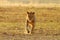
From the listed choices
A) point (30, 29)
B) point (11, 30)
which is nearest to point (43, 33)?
point (30, 29)

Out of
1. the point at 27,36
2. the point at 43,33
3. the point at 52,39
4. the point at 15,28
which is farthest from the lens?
the point at 15,28

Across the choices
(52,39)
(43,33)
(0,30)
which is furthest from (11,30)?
(52,39)

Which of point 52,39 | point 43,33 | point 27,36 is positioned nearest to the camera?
point 52,39

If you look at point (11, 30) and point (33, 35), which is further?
point (11, 30)

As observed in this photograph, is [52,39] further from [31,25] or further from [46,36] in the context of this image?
[31,25]

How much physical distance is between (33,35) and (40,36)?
0.42m

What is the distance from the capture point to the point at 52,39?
12.7 meters

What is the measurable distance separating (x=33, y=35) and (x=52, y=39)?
142cm

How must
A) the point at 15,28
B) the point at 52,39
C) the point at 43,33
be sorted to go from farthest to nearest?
the point at 15,28, the point at 43,33, the point at 52,39

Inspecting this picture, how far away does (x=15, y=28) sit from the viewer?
52.8ft

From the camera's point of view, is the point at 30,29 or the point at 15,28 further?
the point at 15,28

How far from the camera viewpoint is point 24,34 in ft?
46.2

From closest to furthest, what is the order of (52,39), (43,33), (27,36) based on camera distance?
(52,39)
(27,36)
(43,33)

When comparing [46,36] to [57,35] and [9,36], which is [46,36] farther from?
[9,36]
